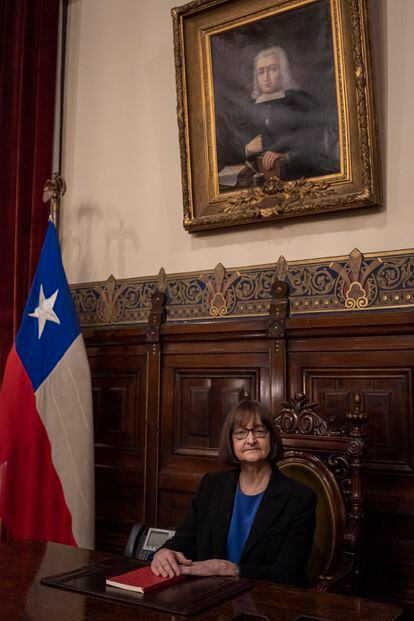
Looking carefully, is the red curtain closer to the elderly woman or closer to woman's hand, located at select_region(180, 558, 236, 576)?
the elderly woman

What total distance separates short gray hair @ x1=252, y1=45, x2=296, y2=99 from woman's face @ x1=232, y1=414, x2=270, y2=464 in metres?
1.96

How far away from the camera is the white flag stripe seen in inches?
142

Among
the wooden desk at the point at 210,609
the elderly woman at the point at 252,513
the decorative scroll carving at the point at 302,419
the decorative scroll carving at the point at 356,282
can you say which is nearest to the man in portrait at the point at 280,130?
the decorative scroll carving at the point at 356,282

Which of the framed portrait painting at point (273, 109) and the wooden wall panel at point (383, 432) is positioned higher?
the framed portrait painting at point (273, 109)

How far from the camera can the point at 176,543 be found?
2455 millimetres

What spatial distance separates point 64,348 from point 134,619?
2.34m

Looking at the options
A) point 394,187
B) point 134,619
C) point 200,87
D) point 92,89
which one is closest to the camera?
point 134,619

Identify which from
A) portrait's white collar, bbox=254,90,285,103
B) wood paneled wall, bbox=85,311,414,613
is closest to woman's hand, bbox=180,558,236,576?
wood paneled wall, bbox=85,311,414,613

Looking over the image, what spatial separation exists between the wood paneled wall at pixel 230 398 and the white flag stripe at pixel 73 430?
1.08 ft

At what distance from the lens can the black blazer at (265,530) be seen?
2230mm

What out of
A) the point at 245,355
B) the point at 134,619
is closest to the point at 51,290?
the point at 245,355

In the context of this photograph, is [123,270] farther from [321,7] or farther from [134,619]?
[134,619]

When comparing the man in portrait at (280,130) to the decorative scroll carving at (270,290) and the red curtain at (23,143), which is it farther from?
the red curtain at (23,143)

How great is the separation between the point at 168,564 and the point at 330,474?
3.26ft
